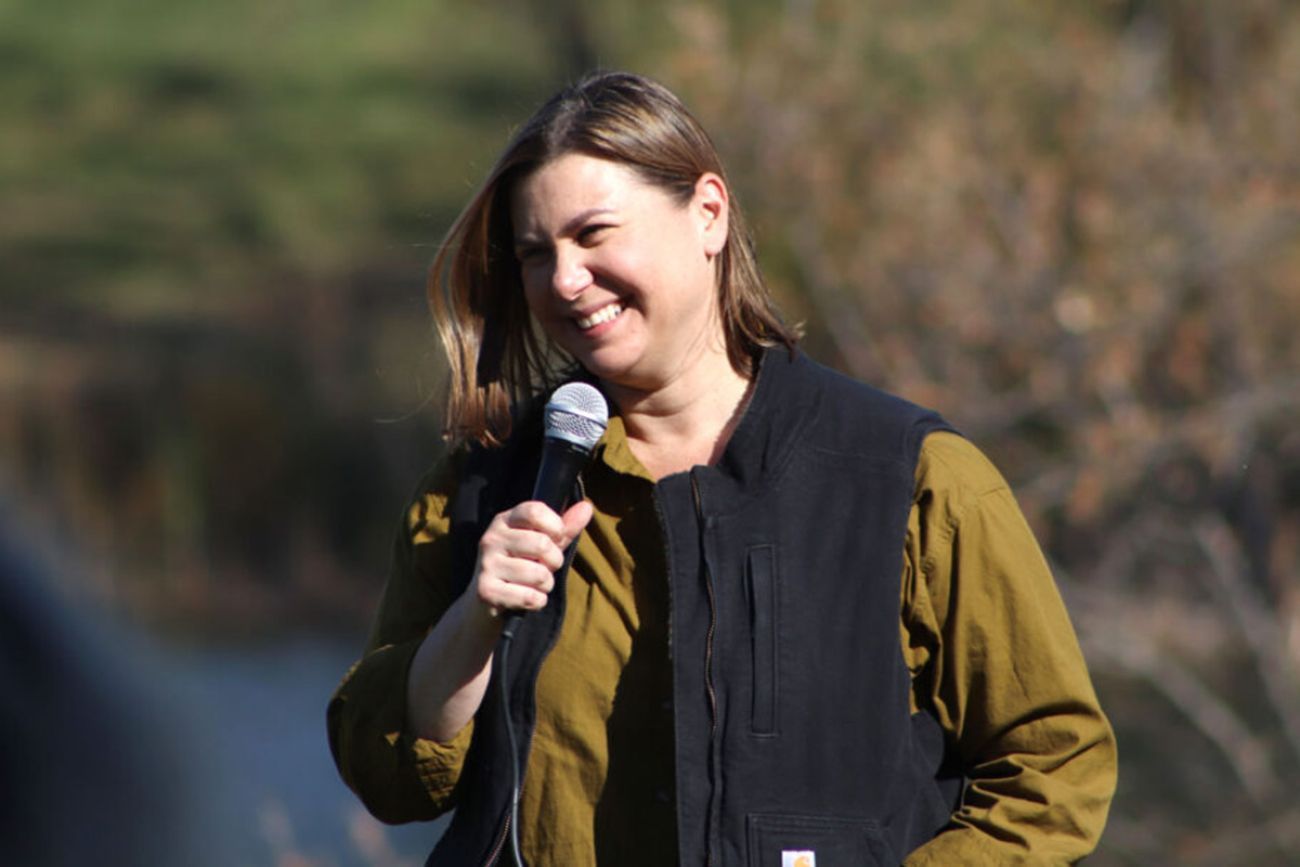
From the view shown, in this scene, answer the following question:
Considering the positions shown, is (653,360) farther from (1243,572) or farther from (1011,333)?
(1243,572)

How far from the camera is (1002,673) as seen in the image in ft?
6.48

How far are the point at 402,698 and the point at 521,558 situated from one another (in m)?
0.31

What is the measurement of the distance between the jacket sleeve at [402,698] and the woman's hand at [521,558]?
0.25 m

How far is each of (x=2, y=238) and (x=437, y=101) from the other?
209 centimetres

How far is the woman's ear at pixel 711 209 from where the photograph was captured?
2.12 m

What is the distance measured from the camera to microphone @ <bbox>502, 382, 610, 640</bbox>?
6.47 ft

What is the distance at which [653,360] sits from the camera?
2.08 m

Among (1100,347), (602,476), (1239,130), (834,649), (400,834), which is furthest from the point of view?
(400,834)

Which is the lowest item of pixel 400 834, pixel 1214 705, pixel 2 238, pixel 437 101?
pixel 400 834

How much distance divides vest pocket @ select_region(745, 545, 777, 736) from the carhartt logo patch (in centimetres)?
12

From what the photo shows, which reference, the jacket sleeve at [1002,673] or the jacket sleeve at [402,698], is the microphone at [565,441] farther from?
the jacket sleeve at [1002,673]

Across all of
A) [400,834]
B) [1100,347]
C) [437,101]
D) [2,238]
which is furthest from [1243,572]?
[2,238]

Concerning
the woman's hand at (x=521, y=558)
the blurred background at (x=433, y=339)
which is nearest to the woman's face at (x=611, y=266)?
the woman's hand at (x=521, y=558)

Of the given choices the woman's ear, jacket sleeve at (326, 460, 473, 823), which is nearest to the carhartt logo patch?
jacket sleeve at (326, 460, 473, 823)
